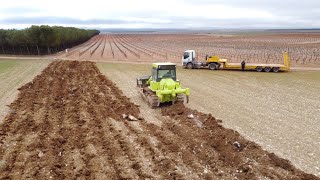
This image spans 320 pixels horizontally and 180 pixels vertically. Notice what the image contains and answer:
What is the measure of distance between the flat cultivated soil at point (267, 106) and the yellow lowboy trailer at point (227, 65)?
2693 millimetres

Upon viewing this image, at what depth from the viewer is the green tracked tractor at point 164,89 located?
1759cm

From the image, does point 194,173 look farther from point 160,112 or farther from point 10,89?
point 10,89

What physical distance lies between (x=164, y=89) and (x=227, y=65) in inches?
797

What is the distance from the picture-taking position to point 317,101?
20.2 metres

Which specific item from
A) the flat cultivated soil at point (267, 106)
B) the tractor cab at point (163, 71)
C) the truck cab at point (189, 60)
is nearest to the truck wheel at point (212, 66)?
the truck cab at point (189, 60)

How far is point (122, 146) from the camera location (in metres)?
12.0

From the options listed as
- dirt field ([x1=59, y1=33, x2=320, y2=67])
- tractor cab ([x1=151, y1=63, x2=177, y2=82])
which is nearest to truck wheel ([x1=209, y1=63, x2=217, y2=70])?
dirt field ([x1=59, y1=33, x2=320, y2=67])

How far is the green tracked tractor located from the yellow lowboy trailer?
18637 millimetres

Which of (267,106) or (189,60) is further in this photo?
(189,60)

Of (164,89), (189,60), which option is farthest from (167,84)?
(189,60)

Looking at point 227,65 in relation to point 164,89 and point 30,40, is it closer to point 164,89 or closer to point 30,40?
point 164,89

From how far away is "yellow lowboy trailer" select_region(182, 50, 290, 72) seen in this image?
3509 centimetres

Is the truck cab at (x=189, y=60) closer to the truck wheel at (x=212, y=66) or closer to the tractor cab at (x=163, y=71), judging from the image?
the truck wheel at (x=212, y=66)

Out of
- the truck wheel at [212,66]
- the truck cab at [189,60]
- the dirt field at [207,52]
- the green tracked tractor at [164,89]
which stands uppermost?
the green tracked tractor at [164,89]
